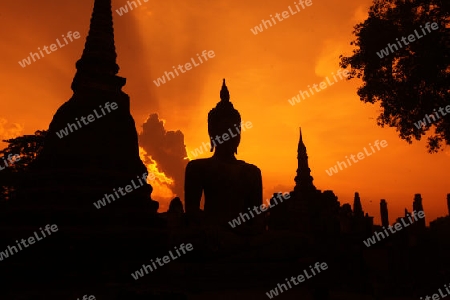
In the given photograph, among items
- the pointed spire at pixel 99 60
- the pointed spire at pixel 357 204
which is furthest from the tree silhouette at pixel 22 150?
the pointed spire at pixel 357 204

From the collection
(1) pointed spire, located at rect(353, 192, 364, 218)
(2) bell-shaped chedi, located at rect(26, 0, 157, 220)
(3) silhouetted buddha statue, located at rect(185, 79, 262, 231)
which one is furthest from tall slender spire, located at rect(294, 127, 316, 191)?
(3) silhouetted buddha statue, located at rect(185, 79, 262, 231)

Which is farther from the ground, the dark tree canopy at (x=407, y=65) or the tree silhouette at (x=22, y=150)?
the tree silhouette at (x=22, y=150)

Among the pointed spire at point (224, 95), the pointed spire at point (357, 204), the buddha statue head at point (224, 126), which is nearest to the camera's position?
the buddha statue head at point (224, 126)

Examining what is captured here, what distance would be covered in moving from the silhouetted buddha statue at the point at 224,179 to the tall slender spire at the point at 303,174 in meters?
24.9

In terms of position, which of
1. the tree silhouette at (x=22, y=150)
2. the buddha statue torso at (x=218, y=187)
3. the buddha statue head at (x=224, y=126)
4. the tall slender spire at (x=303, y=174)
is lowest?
the tall slender spire at (x=303, y=174)

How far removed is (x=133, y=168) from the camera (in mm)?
14375

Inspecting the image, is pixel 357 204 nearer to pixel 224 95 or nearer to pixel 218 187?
pixel 224 95

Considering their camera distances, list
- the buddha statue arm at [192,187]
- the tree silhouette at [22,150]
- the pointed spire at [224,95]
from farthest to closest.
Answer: the tree silhouette at [22,150], the pointed spire at [224,95], the buddha statue arm at [192,187]

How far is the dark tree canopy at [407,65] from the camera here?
13.2m

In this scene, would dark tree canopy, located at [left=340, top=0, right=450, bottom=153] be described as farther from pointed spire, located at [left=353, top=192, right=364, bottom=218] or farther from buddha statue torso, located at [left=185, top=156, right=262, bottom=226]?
pointed spire, located at [left=353, top=192, right=364, bottom=218]

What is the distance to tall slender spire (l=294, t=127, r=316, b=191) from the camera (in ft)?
108

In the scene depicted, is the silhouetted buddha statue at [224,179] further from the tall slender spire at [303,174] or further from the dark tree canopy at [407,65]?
the tall slender spire at [303,174]

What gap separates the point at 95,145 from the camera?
1372 centimetres

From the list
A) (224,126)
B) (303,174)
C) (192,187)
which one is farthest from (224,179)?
(303,174)
